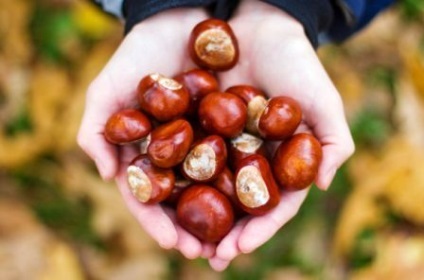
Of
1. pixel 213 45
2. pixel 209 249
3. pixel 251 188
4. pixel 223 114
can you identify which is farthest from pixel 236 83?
pixel 209 249

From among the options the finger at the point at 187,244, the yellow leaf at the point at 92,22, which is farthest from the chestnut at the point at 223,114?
the yellow leaf at the point at 92,22

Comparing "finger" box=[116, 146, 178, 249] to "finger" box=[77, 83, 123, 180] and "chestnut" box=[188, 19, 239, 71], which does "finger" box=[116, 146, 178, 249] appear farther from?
"chestnut" box=[188, 19, 239, 71]

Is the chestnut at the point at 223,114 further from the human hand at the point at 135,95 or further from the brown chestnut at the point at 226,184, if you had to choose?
the human hand at the point at 135,95

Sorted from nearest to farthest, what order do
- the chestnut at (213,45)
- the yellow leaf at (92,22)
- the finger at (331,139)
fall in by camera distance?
the finger at (331,139) < the chestnut at (213,45) < the yellow leaf at (92,22)

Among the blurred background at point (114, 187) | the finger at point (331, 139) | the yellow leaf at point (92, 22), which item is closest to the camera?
the finger at point (331, 139)

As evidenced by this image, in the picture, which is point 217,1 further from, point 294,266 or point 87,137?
point 294,266
